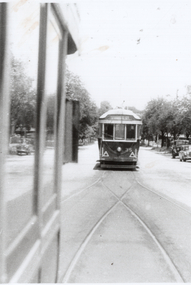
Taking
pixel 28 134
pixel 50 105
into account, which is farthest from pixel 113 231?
pixel 28 134

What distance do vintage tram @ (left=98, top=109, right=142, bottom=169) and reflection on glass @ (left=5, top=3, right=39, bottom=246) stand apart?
13.7m

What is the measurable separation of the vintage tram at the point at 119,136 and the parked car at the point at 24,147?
13.7 m

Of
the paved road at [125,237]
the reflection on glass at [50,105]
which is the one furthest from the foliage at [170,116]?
the reflection on glass at [50,105]

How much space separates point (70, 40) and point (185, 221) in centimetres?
420

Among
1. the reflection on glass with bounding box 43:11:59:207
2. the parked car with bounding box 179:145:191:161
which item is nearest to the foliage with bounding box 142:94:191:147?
the parked car with bounding box 179:145:191:161

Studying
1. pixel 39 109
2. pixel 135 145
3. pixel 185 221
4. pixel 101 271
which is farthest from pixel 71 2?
pixel 135 145

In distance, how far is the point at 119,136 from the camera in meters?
15.3

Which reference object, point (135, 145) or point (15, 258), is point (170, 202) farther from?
point (135, 145)

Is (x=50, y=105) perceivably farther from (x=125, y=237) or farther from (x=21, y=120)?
(x=125, y=237)

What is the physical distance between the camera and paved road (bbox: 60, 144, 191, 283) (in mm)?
3342

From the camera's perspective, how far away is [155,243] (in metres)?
4.39

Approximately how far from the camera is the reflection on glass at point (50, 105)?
66.7 inches

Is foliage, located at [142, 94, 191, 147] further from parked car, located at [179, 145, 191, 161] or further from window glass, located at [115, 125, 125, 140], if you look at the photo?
window glass, located at [115, 125, 125, 140]

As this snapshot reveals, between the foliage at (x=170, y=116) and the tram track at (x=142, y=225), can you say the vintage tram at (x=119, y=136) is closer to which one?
the tram track at (x=142, y=225)
